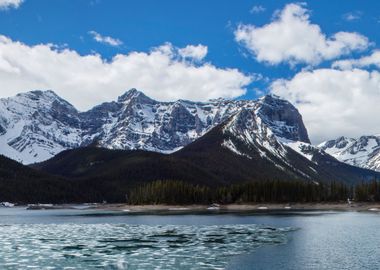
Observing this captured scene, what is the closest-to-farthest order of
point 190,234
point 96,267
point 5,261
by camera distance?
point 96,267, point 5,261, point 190,234

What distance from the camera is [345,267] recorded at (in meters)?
63.5

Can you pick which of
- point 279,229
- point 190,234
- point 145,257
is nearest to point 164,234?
point 190,234

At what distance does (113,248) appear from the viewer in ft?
268

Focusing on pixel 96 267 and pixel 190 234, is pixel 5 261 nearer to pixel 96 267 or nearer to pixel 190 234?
pixel 96 267

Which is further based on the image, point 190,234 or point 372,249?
point 190,234

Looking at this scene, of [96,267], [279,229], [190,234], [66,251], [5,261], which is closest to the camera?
[96,267]

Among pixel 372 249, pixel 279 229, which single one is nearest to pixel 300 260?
pixel 372 249

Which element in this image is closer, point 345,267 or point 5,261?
point 345,267

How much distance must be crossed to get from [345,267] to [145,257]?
81.9ft

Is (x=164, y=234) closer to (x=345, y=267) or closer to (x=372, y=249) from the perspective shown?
(x=372, y=249)

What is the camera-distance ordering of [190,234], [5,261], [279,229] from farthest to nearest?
[279,229]
[190,234]
[5,261]

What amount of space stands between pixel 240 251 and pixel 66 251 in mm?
24471

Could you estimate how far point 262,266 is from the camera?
64438 millimetres

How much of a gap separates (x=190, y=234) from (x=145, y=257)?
35.7 metres
